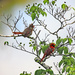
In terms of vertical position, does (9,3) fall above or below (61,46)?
above

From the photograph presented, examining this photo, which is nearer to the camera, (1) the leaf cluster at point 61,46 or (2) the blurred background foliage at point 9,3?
(1) the leaf cluster at point 61,46

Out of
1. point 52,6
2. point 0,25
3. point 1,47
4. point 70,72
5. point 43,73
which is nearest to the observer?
point 70,72

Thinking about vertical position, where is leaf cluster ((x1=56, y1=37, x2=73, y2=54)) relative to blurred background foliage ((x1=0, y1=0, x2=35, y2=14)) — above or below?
below

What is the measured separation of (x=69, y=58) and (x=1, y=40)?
6.93ft

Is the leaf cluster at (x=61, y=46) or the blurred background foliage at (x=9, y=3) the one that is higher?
the blurred background foliage at (x=9, y=3)

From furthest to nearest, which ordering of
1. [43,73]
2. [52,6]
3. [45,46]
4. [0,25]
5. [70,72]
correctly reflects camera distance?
[0,25] < [52,6] < [45,46] < [43,73] < [70,72]

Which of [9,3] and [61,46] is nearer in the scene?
[61,46]

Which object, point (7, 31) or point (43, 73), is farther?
point (7, 31)

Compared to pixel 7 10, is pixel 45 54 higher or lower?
lower

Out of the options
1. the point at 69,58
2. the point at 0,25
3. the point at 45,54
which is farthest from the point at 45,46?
the point at 0,25

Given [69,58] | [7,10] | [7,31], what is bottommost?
[69,58]

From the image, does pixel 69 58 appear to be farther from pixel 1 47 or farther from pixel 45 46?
pixel 1 47

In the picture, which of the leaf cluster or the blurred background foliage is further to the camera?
the blurred background foliage

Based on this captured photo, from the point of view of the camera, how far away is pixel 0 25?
3445 mm
